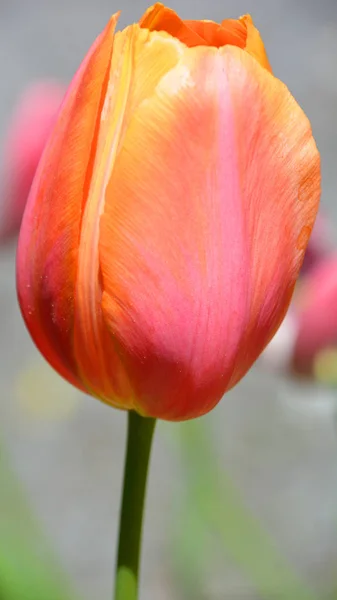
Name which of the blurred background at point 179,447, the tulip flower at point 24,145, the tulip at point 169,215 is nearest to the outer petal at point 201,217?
the tulip at point 169,215

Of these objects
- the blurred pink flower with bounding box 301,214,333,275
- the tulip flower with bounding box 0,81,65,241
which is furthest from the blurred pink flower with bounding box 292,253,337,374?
the tulip flower with bounding box 0,81,65,241

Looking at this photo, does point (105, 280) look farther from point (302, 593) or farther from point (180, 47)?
point (302, 593)

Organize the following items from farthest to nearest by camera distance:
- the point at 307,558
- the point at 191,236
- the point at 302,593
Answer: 1. the point at 307,558
2. the point at 302,593
3. the point at 191,236

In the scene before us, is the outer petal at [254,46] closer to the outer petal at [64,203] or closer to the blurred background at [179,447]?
the outer petal at [64,203]

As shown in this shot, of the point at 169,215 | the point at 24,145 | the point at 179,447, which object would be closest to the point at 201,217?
the point at 169,215

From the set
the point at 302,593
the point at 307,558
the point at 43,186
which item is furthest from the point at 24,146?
the point at 307,558

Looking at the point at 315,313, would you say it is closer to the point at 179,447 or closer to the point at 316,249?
the point at 316,249
